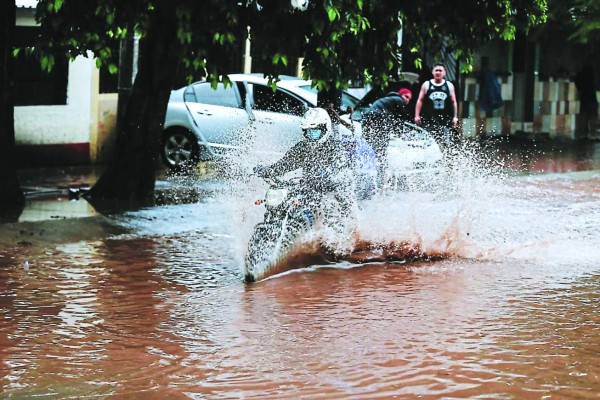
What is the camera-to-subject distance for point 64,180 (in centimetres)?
1680

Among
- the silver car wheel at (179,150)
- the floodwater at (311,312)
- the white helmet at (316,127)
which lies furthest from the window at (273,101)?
the white helmet at (316,127)

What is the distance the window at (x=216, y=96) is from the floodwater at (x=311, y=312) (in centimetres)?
511

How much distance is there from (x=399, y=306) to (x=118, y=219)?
5120mm

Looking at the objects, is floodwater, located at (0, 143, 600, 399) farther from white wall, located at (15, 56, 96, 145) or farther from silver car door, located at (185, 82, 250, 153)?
white wall, located at (15, 56, 96, 145)

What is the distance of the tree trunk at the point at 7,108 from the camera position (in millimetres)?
12953

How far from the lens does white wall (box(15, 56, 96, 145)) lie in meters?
18.0

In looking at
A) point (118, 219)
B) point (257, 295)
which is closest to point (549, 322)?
point (257, 295)

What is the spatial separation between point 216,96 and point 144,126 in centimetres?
469

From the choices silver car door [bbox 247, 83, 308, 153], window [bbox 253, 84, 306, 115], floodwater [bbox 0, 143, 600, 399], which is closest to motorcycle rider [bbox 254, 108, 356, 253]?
floodwater [bbox 0, 143, 600, 399]

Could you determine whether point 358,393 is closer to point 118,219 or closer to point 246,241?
point 246,241

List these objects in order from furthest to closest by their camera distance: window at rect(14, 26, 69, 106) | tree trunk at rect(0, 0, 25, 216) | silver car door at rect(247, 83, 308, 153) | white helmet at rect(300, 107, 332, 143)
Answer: window at rect(14, 26, 69, 106) → silver car door at rect(247, 83, 308, 153) → tree trunk at rect(0, 0, 25, 216) → white helmet at rect(300, 107, 332, 143)

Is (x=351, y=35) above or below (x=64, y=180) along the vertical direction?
above

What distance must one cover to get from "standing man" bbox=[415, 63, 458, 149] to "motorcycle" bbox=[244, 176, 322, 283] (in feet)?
24.1

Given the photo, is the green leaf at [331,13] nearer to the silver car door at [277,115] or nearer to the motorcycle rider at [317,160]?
the motorcycle rider at [317,160]
